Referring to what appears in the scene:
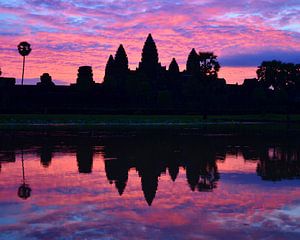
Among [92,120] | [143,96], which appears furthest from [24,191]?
[143,96]

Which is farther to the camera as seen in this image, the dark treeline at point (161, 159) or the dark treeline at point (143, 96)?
the dark treeline at point (143, 96)

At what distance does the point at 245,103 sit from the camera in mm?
80938

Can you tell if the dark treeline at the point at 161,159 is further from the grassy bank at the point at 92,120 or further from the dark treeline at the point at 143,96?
the dark treeline at the point at 143,96

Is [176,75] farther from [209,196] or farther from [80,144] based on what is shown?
[209,196]

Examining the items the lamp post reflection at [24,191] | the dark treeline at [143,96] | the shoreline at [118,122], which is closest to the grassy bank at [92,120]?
the shoreline at [118,122]

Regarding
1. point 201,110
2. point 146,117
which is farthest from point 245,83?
point 146,117

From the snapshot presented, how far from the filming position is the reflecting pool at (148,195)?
28.0ft

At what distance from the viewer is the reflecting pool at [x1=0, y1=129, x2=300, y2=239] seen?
853cm

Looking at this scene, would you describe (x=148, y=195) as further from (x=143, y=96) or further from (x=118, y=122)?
(x=143, y=96)

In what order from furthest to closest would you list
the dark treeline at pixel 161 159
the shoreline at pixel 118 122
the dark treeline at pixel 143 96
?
the dark treeline at pixel 143 96, the shoreline at pixel 118 122, the dark treeline at pixel 161 159

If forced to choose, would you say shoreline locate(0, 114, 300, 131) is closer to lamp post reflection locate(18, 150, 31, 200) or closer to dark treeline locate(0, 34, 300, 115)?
dark treeline locate(0, 34, 300, 115)

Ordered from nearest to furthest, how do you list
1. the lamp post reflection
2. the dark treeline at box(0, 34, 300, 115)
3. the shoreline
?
the lamp post reflection
the shoreline
the dark treeline at box(0, 34, 300, 115)

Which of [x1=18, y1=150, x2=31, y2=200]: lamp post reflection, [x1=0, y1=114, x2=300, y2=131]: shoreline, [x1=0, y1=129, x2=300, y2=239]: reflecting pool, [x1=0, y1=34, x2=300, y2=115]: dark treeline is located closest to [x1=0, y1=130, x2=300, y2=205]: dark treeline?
[x1=0, y1=129, x2=300, y2=239]: reflecting pool

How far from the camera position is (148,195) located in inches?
472
